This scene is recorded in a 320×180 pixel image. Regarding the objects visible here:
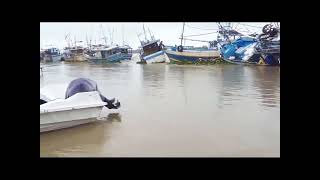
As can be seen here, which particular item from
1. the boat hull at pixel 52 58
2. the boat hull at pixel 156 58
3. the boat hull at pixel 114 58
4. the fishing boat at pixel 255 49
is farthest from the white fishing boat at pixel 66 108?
the fishing boat at pixel 255 49

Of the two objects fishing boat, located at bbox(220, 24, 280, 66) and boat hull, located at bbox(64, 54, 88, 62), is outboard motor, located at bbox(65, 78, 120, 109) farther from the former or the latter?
fishing boat, located at bbox(220, 24, 280, 66)

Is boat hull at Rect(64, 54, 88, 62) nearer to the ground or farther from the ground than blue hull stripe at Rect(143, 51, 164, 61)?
nearer to the ground

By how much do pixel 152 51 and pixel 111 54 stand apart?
425 millimetres

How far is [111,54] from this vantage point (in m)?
3.71

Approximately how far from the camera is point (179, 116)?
136 inches

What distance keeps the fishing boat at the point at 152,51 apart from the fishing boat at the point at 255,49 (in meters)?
0.63

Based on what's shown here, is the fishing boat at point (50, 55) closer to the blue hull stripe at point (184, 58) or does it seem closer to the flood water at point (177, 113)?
the flood water at point (177, 113)

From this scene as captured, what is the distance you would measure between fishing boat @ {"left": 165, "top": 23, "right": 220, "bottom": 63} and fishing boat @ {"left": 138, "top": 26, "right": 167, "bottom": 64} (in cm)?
8

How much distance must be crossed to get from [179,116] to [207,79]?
0.49m

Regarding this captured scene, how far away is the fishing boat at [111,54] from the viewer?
3.68m

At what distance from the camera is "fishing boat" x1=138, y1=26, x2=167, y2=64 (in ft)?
11.7

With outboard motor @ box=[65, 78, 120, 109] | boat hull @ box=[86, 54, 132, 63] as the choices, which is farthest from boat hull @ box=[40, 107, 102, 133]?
boat hull @ box=[86, 54, 132, 63]
